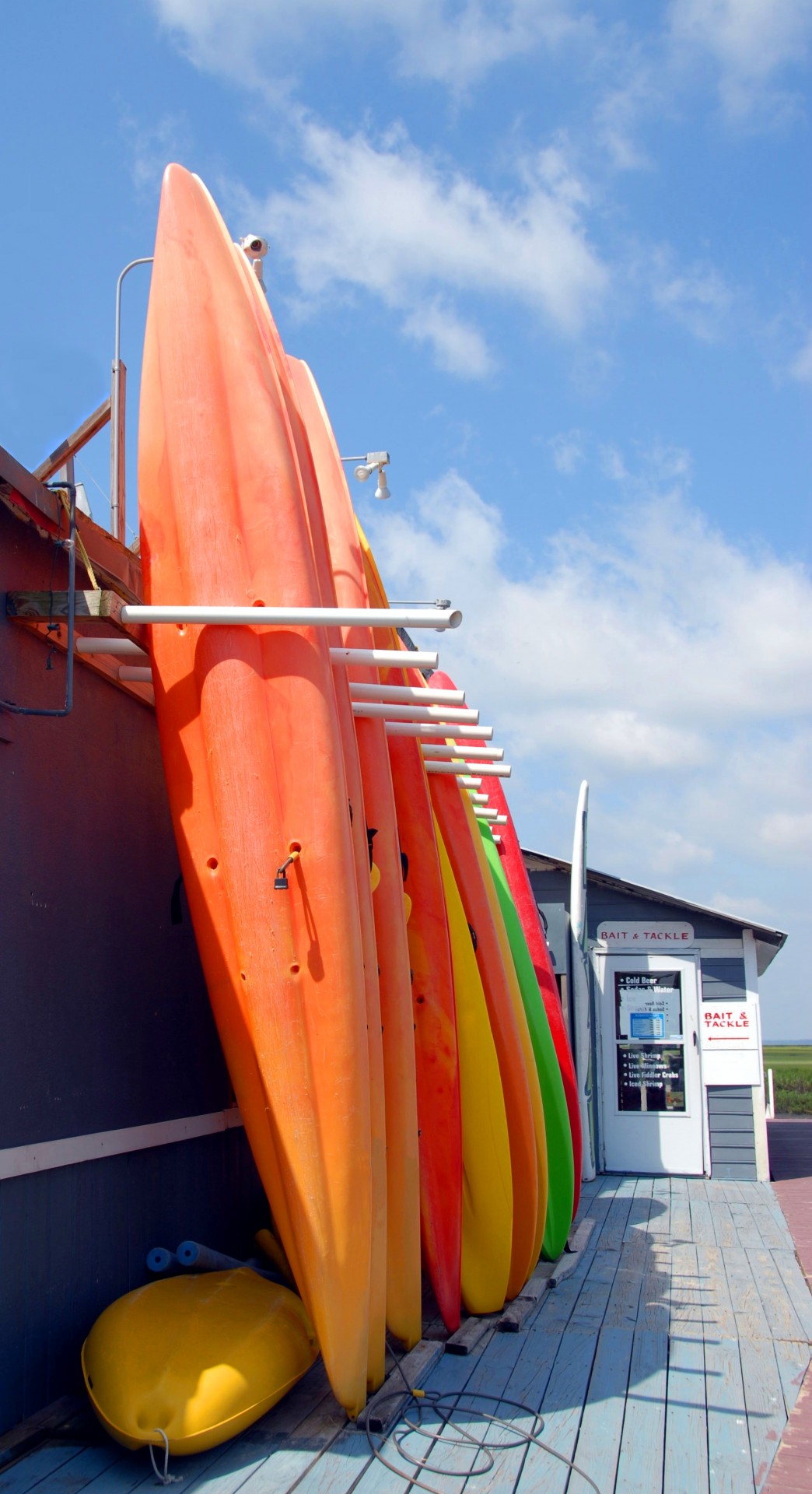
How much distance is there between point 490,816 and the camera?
666cm

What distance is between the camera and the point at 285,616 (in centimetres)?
349

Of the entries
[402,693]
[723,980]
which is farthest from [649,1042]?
[402,693]

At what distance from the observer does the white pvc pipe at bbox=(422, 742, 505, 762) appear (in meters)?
5.20

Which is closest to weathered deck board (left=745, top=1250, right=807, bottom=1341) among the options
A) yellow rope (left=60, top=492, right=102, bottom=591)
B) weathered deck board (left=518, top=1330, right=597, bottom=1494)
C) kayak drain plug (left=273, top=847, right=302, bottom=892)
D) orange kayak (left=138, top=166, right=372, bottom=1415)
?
weathered deck board (left=518, top=1330, right=597, bottom=1494)

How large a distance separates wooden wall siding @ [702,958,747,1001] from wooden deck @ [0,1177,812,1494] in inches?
151

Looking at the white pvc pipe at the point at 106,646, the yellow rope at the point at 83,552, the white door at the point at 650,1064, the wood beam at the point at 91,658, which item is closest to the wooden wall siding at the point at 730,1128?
the white door at the point at 650,1064

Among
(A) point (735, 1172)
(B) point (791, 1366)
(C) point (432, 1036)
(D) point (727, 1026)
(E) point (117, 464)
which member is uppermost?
(E) point (117, 464)

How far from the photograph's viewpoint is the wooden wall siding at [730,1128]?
9445mm

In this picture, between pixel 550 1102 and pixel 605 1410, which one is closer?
pixel 605 1410

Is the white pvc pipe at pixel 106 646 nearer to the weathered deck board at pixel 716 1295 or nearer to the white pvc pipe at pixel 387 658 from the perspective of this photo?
the white pvc pipe at pixel 387 658

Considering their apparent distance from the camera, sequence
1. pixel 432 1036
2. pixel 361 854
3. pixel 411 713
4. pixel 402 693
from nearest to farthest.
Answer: pixel 361 854 → pixel 402 693 → pixel 411 713 → pixel 432 1036

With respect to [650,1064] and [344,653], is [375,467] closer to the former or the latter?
[344,653]

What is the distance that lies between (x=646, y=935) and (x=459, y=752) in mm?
5207

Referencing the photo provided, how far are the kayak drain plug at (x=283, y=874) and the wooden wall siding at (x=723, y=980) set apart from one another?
23.0 feet
